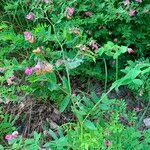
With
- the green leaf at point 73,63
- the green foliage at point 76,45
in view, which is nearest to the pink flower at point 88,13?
the green foliage at point 76,45

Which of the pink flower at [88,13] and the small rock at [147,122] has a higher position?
the pink flower at [88,13]

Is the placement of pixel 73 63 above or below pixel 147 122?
above

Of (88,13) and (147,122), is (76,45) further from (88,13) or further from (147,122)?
(147,122)

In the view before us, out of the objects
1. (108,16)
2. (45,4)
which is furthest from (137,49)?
(45,4)

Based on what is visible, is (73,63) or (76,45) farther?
(76,45)

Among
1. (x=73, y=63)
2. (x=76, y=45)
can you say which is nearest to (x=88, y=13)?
(x=76, y=45)

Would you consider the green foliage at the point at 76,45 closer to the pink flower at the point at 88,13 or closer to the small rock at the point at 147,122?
the pink flower at the point at 88,13

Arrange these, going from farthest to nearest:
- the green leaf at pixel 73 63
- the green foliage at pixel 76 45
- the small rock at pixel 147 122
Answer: the small rock at pixel 147 122 → the green foliage at pixel 76 45 → the green leaf at pixel 73 63

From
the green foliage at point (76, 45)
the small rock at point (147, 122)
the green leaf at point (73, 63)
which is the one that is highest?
the green leaf at point (73, 63)

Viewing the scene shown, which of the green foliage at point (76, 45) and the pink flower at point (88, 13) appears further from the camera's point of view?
the pink flower at point (88, 13)

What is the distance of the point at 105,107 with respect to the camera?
1.84 m

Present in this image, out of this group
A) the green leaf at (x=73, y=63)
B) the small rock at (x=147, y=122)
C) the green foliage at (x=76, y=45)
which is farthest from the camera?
the small rock at (x=147, y=122)

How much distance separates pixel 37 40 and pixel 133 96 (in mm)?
706

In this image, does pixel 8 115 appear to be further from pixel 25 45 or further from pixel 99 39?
pixel 99 39
